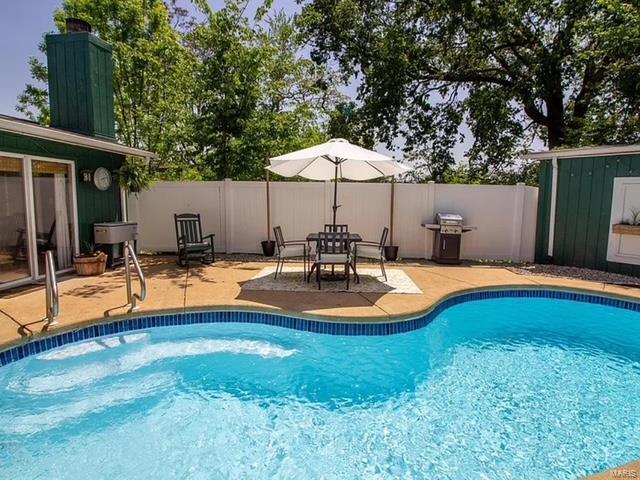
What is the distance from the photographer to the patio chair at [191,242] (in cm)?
716

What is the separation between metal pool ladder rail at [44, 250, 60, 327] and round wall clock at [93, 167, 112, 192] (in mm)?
3556

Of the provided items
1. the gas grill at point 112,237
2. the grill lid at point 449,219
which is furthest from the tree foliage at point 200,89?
the grill lid at point 449,219

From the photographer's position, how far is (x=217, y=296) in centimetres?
512

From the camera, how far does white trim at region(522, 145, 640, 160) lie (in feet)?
22.3

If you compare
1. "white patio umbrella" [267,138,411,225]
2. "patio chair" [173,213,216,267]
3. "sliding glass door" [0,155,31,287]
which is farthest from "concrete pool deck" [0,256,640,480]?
"white patio umbrella" [267,138,411,225]

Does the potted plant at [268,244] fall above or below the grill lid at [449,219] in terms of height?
below

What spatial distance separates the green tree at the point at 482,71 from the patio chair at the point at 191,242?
847cm

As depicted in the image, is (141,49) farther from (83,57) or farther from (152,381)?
(152,381)

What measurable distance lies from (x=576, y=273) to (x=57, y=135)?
29.2 feet

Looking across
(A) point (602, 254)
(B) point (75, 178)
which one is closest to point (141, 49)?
(B) point (75, 178)

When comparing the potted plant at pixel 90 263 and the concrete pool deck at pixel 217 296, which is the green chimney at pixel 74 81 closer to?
the potted plant at pixel 90 263

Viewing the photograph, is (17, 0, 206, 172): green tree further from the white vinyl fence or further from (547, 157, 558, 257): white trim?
(547, 157, 558, 257): white trim

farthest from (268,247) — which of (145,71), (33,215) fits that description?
(145,71)

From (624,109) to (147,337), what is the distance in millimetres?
13500
